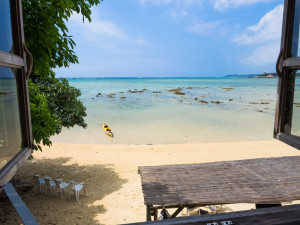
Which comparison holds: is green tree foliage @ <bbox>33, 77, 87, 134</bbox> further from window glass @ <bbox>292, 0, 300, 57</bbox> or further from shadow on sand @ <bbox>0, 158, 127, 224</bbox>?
window glass @ <bbox>292, 0, 300, 57</bbox>

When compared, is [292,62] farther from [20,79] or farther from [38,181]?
[38,181]

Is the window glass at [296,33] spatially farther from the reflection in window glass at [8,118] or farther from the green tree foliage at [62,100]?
the green tree foliage at [62,100]

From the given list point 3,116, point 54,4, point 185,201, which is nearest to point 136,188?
point 185,201

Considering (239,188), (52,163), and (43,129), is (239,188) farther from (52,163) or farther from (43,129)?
(52,163)

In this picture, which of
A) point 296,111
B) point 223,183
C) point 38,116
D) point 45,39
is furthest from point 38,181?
point 296,111

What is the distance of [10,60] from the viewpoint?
74.6 inches

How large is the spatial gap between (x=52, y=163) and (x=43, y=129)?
5.26 meters

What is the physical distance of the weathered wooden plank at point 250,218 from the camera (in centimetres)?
136

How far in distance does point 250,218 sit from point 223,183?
A: 3.27 metres

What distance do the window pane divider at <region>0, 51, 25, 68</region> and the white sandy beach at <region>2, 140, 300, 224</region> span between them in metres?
5.30

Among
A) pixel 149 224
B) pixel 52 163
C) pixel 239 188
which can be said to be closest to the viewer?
pixel 149 224

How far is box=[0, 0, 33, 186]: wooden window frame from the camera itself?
1.89 m

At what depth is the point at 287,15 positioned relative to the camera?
1.92 metres

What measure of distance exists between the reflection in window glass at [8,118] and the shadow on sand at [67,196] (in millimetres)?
4857
